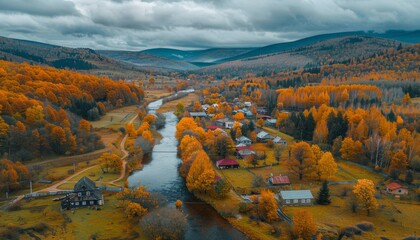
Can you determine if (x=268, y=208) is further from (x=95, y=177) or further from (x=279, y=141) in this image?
(x=279, y=141)

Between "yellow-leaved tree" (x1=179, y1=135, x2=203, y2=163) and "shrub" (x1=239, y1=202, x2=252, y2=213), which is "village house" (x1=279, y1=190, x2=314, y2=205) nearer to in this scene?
"shrub" (x1=239, y1=202, x2=252, y2=213)

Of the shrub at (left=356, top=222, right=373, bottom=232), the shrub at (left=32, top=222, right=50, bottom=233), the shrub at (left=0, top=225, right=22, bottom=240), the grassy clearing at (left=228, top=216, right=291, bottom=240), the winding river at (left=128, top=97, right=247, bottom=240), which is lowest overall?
the winding river at (left=128, top=97, right=247, bottom=240)

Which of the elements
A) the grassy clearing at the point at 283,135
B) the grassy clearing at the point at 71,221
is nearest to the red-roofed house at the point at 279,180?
the grassy clearing at the point at 71,221

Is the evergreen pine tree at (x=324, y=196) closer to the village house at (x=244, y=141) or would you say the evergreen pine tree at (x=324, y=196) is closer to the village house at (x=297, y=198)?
the village house at (x=297, y=198)

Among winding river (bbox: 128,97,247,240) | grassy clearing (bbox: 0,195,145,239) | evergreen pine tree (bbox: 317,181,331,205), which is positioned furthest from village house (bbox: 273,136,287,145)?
grassy clearing (bbox: 0,195,145,239)

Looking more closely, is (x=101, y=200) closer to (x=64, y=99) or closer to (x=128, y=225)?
(x=128, y=225)

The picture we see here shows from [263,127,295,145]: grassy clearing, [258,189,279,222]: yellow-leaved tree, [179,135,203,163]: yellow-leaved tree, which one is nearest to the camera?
[258,189,279,222]: yellow-leaved tree

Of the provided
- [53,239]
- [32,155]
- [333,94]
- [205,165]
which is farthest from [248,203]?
[333,94]
